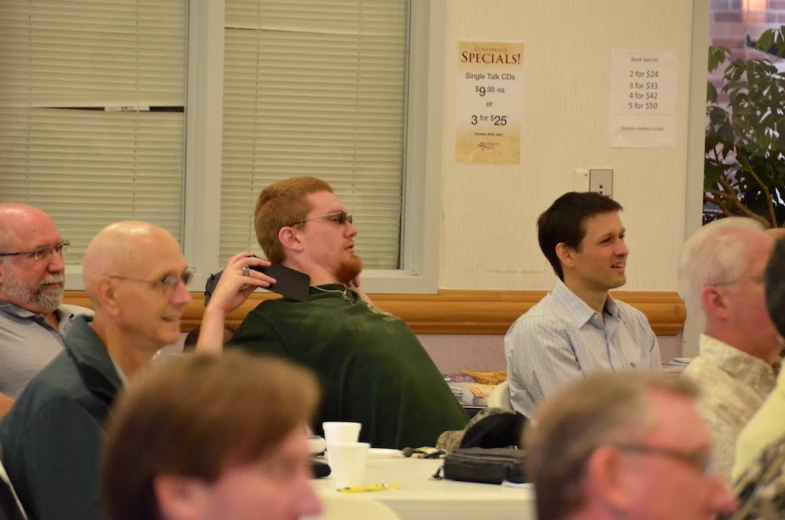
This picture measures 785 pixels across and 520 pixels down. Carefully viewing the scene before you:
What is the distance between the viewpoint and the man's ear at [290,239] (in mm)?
4164

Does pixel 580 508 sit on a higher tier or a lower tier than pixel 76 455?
higher

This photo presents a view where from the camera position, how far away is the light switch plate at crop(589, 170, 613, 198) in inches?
198

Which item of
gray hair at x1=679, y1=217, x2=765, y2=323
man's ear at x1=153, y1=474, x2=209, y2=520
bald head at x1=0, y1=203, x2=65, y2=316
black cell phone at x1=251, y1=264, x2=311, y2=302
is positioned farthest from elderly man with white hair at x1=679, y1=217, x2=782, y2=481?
bald head at x1=0, y1=203, x2=65, y2=316

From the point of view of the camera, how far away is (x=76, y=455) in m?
2.33

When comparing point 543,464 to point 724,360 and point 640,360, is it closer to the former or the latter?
point 724,360

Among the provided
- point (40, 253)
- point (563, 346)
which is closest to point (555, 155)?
point (563, 346)

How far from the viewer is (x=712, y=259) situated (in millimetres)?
2824

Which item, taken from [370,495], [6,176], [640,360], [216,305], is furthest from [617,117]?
[370,495]

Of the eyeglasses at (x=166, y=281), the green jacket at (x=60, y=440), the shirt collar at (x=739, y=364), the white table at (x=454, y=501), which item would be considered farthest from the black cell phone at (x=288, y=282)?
the shirt collar at (x=739, y=364)

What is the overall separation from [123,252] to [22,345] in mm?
1159

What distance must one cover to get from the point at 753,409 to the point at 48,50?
3347mm

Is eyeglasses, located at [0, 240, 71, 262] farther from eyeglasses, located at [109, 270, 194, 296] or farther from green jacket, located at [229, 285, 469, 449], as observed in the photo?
eyeglasses, located at [109, 270, 194, 296]

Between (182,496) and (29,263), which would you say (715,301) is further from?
(29,263)

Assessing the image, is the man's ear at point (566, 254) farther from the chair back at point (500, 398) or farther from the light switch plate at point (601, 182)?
the light switch plate at point (601, 182)
